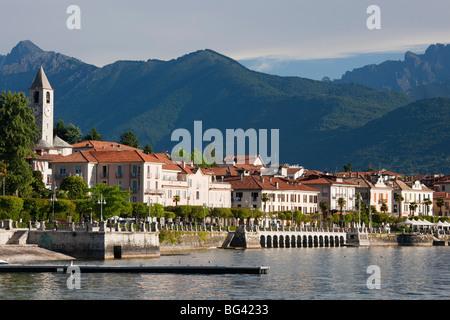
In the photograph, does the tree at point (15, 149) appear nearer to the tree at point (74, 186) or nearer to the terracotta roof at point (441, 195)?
the tree at point (74, 186)

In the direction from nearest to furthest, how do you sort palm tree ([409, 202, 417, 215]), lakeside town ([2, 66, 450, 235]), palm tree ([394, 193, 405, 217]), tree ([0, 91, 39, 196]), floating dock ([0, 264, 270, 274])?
floating dock ([0, 264, 270, 274]) < tree ([0, 91, 39, 196]) < lakeside town ([2, 66, 450, 235]) < palm tree ([409, 202, 417, 215]) < palm tree ([394, 193, 405, 217])

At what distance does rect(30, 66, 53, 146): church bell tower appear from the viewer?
513 ft

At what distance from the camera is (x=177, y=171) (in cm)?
13175

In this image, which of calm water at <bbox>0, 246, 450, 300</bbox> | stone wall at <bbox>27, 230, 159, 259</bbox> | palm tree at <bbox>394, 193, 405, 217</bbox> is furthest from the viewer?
palm tree at <bbox>394, 193, 405, 217</bbox>

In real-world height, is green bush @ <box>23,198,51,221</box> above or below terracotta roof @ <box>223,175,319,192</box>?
below

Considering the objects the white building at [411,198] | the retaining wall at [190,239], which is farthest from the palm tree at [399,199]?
A: the retaining wall at [190,239]

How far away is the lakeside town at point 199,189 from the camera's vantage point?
366 ft

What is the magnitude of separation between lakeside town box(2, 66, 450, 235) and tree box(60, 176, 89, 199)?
0.20 m

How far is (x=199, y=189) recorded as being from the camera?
135m

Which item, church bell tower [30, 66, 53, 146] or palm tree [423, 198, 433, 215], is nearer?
church bell tower [30, 66, 53, 146]

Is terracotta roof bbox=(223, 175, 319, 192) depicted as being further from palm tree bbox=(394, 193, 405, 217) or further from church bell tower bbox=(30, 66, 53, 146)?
church bell tower bbox=(30, 66, 53, 146)

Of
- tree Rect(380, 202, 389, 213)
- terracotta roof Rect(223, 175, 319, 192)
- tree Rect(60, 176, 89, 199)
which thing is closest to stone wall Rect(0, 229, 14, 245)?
tree Rect(60, 176, 89, 199)

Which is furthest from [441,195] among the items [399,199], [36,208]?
[36,208]
